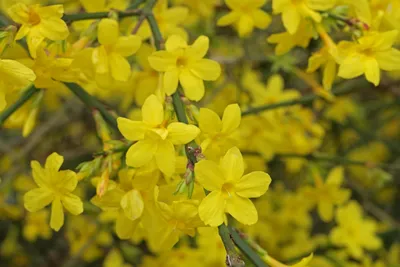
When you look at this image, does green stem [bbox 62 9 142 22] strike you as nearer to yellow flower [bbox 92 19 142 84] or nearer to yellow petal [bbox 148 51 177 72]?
yellow flower [bbox 92 19 142 84]

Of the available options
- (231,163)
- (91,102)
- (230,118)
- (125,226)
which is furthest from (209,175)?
(91,102)

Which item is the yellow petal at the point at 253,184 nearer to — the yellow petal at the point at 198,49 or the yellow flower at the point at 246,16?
the yellow petal at the point at 198,49

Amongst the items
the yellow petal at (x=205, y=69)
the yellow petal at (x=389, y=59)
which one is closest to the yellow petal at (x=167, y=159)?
the yellow petal at (x=205, y=69)

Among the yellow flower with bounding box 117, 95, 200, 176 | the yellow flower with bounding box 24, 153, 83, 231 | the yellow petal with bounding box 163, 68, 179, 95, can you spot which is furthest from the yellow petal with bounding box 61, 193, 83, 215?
the yellow petal with bounding box 163, 68, 179, 95

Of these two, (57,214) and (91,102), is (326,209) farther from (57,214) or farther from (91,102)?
(57,214)

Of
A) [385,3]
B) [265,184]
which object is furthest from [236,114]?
[385,3]

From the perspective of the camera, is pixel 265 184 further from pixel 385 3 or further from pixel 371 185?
pixel 371 185
